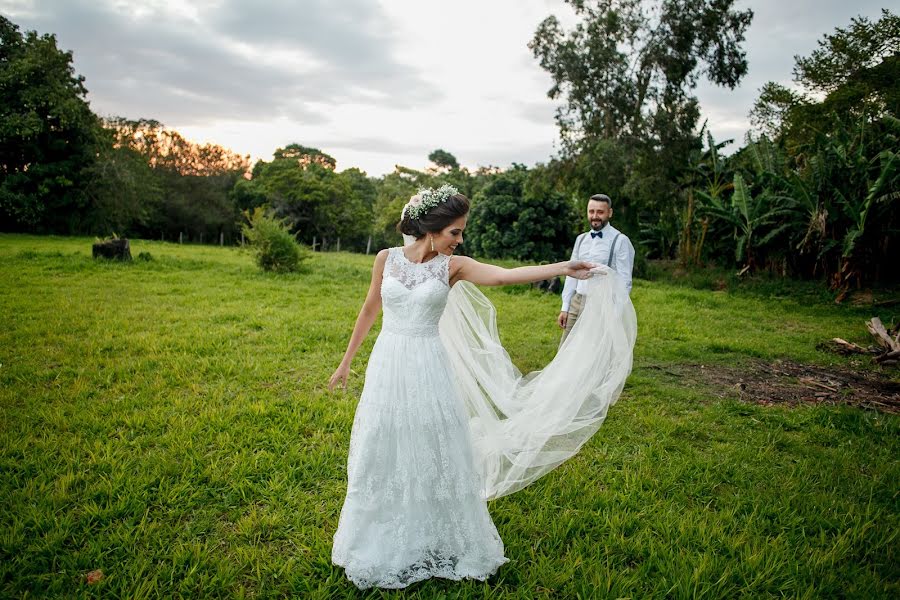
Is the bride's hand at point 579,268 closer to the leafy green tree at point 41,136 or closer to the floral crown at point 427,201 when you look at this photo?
the floral crown at point 427,201

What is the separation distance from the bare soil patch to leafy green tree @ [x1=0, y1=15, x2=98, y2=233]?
33.9 metres

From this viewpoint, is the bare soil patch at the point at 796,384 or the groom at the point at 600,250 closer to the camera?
the groom at the point at 600,250

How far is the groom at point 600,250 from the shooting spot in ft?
18.3

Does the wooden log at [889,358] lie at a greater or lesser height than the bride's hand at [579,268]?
lesser

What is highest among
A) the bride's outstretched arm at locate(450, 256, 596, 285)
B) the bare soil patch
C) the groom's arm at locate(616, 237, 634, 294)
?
the groom's arm at locate(616, 237, 634, 294)

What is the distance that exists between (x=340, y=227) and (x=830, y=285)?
126ft

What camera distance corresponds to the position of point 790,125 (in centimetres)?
2039

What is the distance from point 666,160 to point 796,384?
1279 cm

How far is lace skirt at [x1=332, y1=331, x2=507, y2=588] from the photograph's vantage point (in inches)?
112

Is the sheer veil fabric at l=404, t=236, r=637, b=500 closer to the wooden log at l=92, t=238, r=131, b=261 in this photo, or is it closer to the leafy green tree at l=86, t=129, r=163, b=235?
the wooden log at l=92, t=238, r=131, b=261

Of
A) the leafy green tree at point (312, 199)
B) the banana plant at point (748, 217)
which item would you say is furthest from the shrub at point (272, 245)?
the leafy green tree at point (312, 199)

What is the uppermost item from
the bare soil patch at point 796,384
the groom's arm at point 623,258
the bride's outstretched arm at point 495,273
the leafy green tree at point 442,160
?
the leafy green tree at point 442,160

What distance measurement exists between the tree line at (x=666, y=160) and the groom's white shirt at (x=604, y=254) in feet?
33.3

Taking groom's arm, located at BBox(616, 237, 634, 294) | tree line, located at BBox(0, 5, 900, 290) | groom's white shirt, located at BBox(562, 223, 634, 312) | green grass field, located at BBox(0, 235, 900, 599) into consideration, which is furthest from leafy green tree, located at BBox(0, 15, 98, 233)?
groom's arm, located at BBox(616, 237, 634, 294)
